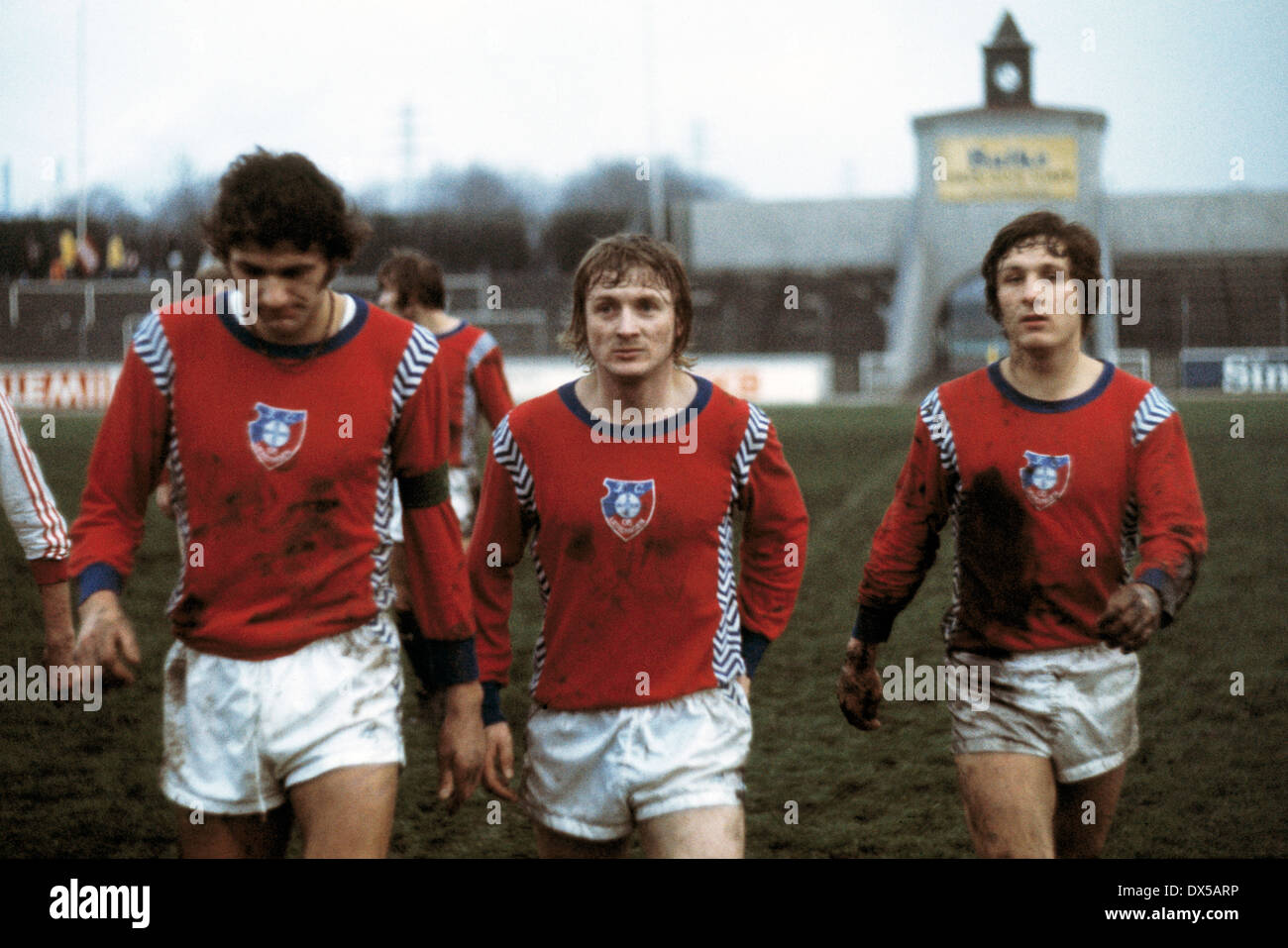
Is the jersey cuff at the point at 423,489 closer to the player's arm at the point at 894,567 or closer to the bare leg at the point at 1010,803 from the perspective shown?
the player's arm at the point at 894,567

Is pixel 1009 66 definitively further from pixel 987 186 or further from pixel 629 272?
pixel 629 272

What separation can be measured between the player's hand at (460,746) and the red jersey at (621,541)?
189 mm

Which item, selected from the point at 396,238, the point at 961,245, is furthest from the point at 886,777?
Answer: the point at 396,238

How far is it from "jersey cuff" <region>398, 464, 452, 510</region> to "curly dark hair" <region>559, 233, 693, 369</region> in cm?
56

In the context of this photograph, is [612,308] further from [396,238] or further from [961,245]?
[396,238]

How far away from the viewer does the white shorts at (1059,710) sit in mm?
3623

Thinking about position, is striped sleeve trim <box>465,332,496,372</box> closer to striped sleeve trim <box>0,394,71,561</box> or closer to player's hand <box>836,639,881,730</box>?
striped sleeve trim <box>0,394,71,561</box>

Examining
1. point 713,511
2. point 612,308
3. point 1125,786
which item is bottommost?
point 1125,786

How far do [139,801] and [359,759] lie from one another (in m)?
3.07

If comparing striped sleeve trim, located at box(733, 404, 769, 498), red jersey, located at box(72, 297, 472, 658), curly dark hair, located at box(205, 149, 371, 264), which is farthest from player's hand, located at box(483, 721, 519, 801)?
curly dark hair, located at box(205, 149, 371, 264)

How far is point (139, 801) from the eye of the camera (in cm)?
580

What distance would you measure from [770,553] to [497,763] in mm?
836

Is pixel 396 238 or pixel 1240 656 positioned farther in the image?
pixel 396 238

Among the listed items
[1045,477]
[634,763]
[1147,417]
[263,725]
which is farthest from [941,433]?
[263,725]
